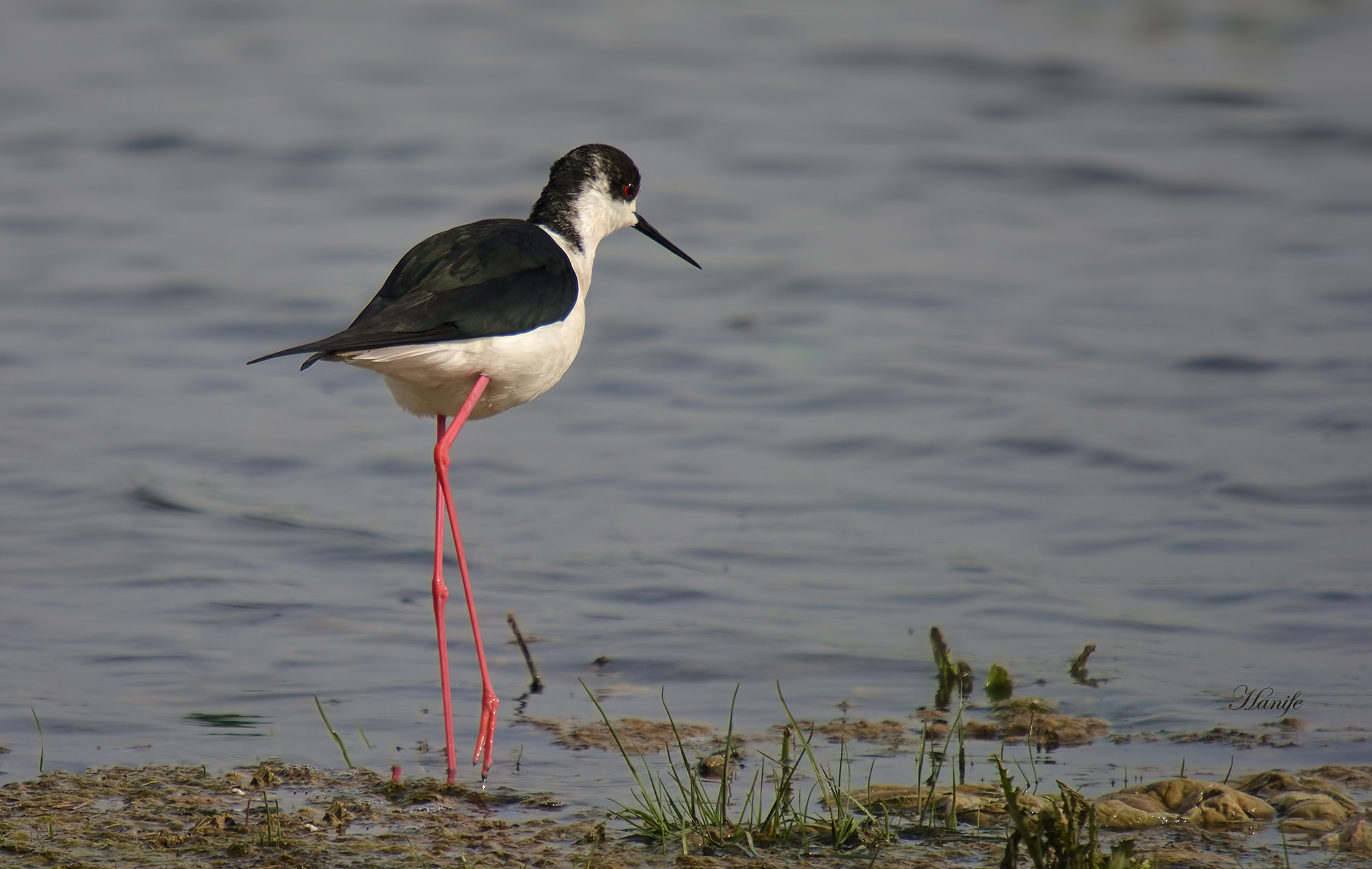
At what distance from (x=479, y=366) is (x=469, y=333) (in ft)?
0.50

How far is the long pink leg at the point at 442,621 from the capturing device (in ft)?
15.4

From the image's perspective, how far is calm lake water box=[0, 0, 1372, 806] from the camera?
5.55 metres

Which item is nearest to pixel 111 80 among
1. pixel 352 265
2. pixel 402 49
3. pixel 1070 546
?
pixel 402 49

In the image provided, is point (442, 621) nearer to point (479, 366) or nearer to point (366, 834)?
point (479, 366)

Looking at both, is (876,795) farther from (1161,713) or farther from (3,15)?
(3,15)

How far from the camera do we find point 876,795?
429 centimetres

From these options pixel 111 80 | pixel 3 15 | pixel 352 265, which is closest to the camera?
pixel 352 265

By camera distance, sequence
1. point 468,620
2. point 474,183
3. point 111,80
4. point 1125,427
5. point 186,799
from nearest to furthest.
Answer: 1. point 186,799
2. point 468,620
3. point 1125,427
4. point 474,183
5. point 111,80

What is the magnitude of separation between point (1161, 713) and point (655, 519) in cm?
246

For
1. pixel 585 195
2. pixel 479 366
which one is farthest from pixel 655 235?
pixel 479 366

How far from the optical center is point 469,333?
4.76 metres

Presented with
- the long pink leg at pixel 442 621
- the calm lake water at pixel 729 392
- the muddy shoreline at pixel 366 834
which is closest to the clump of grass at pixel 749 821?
the muddy shoreline at pixel 366 834

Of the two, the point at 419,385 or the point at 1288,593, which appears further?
the point at 1288,593

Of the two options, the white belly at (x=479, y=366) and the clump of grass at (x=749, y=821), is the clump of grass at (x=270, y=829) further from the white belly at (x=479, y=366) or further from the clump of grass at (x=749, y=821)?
the white belly at (x=479, y=366)
